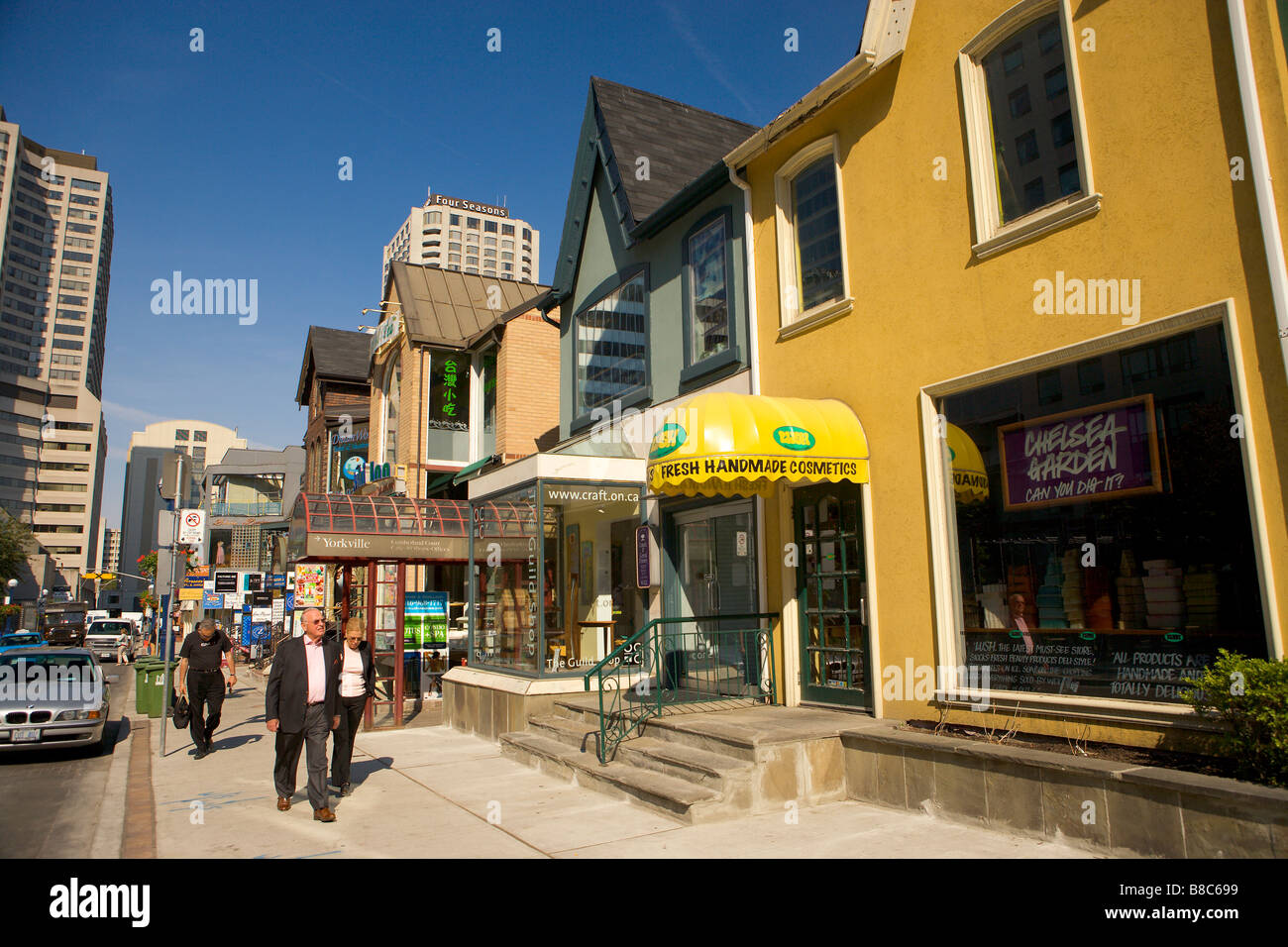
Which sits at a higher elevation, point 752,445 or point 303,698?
point 752,445

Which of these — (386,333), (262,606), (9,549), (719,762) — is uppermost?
(386,333)

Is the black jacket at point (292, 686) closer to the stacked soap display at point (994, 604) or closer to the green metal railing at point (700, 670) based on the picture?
the green metal railing at point (700, 670)

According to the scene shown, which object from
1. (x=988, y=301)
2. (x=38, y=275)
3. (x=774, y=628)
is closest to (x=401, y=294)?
(x=774, y=628)

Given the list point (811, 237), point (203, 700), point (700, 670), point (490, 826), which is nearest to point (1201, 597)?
point (700, 670)

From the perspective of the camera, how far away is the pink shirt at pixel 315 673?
26.3ft

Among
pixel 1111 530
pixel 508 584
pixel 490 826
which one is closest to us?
pixel 1111 530

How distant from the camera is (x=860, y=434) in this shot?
8695 millimetres

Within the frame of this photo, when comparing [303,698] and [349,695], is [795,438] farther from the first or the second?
[303,698]

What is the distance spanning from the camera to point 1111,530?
6570 mm

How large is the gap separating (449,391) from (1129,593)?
1919 cm

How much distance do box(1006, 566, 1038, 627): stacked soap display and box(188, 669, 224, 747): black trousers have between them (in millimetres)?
10390

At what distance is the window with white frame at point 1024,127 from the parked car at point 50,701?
43.8ft

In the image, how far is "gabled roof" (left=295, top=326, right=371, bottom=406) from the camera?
108 ft
